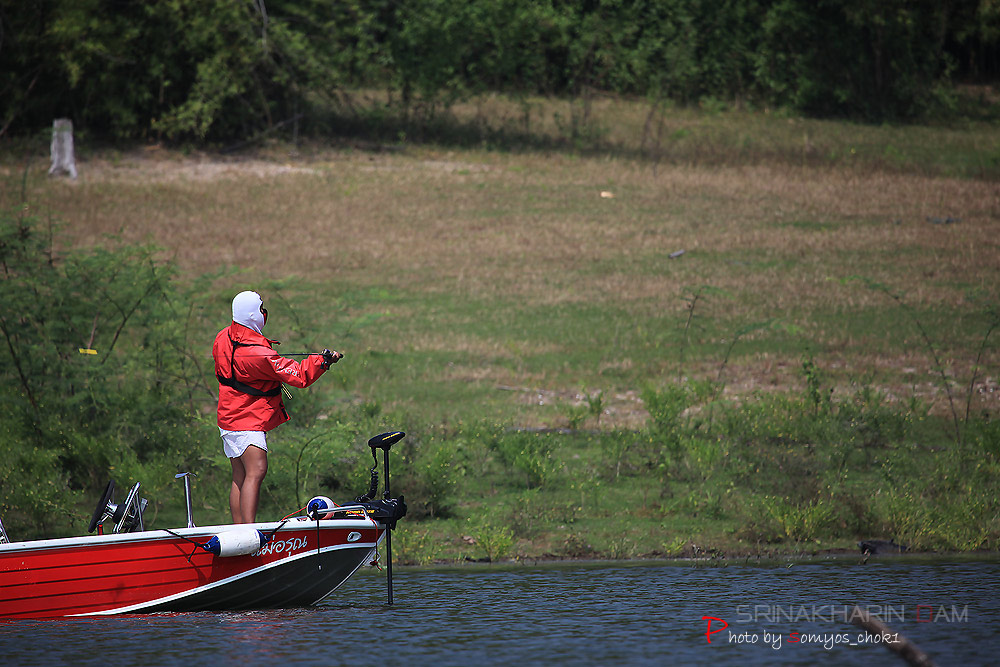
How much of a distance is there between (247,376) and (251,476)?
77cm

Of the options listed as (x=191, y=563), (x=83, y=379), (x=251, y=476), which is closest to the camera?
(x=191, y=563)

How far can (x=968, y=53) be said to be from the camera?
5606cm

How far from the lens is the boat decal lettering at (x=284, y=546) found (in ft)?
29.5

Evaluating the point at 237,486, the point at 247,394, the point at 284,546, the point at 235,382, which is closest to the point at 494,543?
the point at 237,486

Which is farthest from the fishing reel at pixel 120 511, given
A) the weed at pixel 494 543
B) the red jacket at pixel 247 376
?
the weed at pixel 494 543

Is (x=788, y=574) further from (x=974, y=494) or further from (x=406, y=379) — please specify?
(x=406, y=379)

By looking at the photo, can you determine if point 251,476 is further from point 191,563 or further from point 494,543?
point 494,543

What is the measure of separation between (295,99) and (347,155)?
3.23 metres

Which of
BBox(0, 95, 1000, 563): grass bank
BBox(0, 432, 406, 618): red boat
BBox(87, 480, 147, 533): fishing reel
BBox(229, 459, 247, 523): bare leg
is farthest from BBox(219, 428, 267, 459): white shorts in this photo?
BBox(0, 95, 1000, 563): grass bank

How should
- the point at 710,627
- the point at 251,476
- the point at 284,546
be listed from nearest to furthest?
the point at 710,627 → the point at 284,546 → the point at 251,476

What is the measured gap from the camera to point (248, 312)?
9461 millimetres

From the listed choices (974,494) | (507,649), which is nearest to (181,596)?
(507,649)

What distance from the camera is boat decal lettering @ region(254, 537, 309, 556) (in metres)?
8.99

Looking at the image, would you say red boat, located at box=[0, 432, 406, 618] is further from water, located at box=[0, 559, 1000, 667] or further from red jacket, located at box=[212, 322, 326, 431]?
red jacket, located at box=[212, 322, 326, 431]
